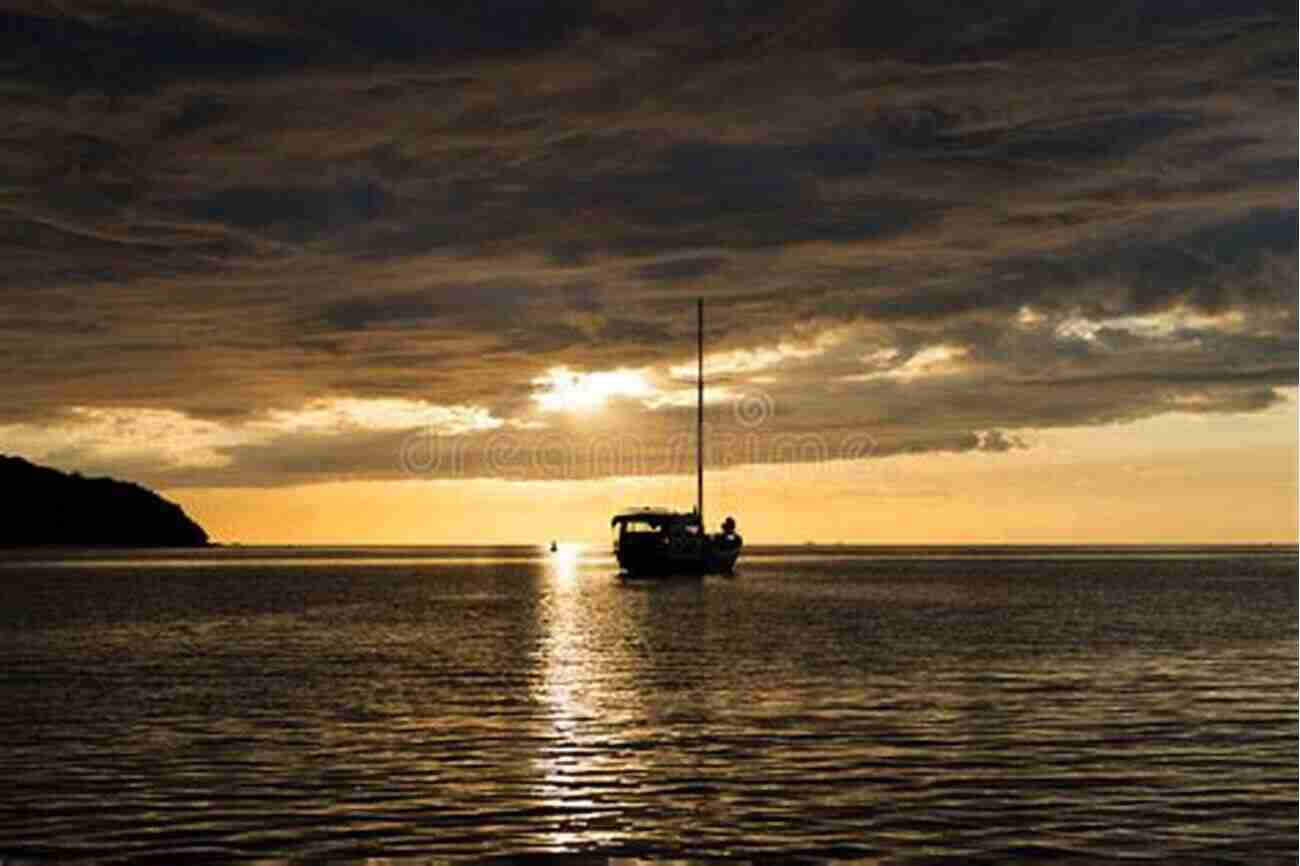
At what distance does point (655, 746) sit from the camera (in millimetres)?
40625

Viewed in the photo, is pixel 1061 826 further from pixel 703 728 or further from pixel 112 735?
pixel 112 735

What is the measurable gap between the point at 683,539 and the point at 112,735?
115909 mm

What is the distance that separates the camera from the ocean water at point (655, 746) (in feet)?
94.5

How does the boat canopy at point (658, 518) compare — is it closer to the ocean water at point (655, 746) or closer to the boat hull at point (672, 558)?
the boat hull at point (672, 558)

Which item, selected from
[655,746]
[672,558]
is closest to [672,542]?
[672,558]

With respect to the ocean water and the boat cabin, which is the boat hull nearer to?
the boat cabin

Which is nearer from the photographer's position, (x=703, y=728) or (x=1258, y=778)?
(x=1258, y=778)

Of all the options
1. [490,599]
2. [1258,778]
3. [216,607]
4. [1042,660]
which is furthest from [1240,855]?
[490,599]

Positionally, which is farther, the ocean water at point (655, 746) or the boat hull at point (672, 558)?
the boat hull at point (672, 558)

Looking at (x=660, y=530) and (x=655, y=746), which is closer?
(x=655, y=746)

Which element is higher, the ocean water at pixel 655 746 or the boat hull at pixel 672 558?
the boat hull at pixel 672 558

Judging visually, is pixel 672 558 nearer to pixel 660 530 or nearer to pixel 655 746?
pixel 660 530

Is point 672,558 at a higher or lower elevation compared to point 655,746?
higher

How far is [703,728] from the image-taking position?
1737 inches
